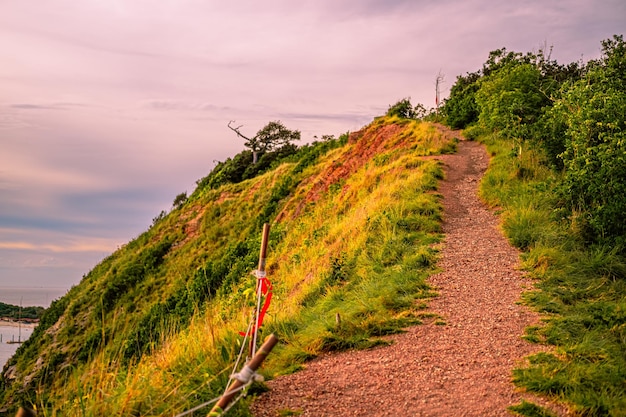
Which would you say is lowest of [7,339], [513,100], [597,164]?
[7,339]

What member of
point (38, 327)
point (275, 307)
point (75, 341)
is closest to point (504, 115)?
point (275, 307)

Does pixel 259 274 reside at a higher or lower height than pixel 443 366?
higher

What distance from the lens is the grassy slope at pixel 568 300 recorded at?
5121mm

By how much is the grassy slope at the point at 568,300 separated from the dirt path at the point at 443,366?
0.30m

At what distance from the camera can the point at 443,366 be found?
593 cm

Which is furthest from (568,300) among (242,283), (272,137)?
(272,137)

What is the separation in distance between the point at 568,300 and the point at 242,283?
457 inches

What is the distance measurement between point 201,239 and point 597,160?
20.6 metres

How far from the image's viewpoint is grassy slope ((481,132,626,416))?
5.12 m

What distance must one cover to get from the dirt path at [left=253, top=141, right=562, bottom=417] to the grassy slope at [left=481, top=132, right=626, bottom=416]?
0.30 metres

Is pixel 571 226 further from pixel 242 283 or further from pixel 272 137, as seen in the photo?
pixel 272 137

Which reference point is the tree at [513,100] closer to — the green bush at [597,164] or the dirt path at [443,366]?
the green bush at [597,164]

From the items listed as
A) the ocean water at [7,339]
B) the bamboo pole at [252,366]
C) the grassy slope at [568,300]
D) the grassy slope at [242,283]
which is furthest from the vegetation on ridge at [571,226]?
the ocean water at [7,339]

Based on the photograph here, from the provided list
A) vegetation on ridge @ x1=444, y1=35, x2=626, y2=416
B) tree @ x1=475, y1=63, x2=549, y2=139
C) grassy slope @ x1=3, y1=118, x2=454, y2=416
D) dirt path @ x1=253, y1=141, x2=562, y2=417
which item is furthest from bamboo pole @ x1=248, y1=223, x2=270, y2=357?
tree @ x1=475, y1=63, x2=549, y2=139
